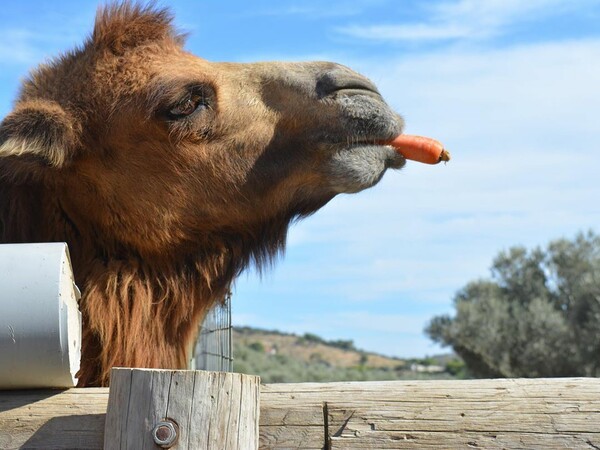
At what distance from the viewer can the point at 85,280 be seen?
12.7 feet

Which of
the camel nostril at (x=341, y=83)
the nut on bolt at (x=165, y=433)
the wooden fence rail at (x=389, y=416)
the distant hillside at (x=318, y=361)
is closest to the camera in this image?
the nut on bolt at (x=165, y=433)

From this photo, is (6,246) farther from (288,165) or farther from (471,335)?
(471,335)

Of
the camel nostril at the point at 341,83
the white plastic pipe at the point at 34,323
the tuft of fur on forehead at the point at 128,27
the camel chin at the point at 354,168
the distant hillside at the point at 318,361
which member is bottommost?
the white plastic pipe at the point at 34,323

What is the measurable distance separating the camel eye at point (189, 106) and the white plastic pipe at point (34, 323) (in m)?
1.40

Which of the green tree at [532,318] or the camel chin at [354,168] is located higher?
the green tree at [532,318]

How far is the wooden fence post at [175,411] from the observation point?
7.96ft

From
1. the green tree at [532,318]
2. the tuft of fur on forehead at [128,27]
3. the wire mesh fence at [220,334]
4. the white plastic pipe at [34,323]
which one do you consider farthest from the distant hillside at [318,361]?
the white plastic pipe at [34,323]

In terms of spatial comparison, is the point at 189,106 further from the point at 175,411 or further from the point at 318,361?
the point at 318,361

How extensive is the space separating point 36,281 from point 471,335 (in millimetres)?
20672

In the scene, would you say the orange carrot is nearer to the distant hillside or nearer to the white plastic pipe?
the white plastic pipe

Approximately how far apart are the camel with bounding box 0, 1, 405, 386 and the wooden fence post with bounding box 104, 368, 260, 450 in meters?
1.32

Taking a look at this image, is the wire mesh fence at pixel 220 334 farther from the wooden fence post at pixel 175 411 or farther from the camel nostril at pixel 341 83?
the wooden fence post at pixel 175 411

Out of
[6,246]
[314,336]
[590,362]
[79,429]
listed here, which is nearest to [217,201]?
[6,246]

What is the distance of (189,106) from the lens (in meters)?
4.06
